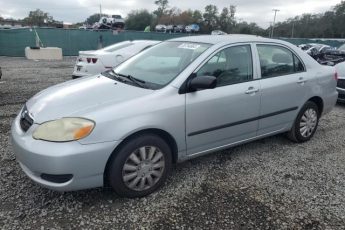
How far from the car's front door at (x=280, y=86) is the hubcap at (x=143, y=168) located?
1572 millimetres

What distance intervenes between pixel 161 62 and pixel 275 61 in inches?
60.5

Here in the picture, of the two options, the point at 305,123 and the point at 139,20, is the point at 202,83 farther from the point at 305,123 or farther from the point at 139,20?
the point at 139,20

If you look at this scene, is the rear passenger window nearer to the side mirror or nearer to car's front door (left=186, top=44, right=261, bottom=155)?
car's front door (left=186, top=44, right=261, bottom=155)

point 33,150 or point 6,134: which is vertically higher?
point 33,150

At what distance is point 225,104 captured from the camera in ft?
11.9

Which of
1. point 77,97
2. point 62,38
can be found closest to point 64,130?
point 77,97

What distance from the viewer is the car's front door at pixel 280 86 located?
4114 mm

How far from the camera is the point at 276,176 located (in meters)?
3.79

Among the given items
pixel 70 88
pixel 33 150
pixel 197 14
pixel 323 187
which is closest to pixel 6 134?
pixel 70 88

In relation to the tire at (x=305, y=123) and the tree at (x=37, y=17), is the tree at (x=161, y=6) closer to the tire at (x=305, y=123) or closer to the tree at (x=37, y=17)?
the tree at (x=37, y=17)

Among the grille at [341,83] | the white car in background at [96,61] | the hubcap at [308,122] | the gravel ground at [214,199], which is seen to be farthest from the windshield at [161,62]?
the grille at [341,83]

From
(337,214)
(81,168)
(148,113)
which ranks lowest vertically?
(337,214)

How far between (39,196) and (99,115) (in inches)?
42.2

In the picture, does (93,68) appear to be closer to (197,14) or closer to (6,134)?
(6,134)
